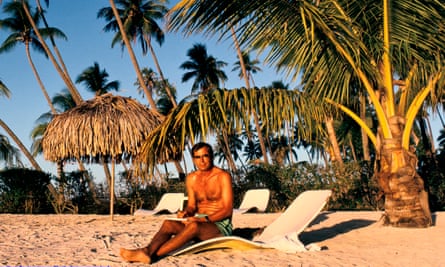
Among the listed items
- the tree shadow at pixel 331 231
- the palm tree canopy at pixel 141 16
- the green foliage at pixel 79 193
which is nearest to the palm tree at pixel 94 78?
the palm tree canopy at pixel 141 16

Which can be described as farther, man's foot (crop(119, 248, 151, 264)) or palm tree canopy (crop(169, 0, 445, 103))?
palm tree canopy (crop(169, 0, 445, 103))

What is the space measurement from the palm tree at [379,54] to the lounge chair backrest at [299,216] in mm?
1403

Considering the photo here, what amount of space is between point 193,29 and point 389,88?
2.99 m

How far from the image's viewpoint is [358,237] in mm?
6391

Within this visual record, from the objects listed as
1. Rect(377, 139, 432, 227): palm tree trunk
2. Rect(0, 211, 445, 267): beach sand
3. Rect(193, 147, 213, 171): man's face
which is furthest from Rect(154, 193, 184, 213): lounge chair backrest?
Rect(193, 147, 213, 171): man's face

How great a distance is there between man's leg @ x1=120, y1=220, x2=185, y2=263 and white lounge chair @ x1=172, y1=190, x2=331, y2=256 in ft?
0.65

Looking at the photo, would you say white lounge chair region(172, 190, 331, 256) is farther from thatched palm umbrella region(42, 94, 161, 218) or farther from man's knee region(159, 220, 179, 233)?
thatched palm umbrella region(42, 94, 161, 218)

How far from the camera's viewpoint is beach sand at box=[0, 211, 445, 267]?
4742 millimetres

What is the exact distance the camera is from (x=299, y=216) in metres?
5.69

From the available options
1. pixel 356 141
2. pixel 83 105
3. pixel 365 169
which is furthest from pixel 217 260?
pixel 356 141

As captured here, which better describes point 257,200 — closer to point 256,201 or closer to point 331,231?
point 256,201

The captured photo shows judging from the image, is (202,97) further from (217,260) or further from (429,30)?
(429,30)

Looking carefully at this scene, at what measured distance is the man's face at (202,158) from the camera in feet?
16.1

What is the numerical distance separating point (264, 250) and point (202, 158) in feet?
4.08
